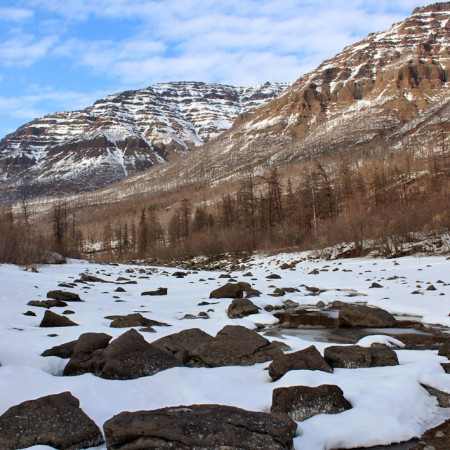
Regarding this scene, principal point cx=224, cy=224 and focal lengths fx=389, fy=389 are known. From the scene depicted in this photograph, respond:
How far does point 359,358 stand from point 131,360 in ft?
11.8

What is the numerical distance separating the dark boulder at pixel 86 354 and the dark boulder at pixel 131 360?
22cm

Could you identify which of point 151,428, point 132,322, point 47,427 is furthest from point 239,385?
point 132,322

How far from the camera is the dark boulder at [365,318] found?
10469 millimetres

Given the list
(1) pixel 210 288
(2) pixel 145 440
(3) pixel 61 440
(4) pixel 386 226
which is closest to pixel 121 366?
(3) pixel 61 440

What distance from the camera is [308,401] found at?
4523 millimetres

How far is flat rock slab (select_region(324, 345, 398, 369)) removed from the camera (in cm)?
620

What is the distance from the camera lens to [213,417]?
3.73 meters

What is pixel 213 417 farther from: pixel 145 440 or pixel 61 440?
pixel 61 440

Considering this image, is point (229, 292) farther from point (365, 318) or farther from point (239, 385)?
point (239, 385)

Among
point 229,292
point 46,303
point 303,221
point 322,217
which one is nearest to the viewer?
point 46,303

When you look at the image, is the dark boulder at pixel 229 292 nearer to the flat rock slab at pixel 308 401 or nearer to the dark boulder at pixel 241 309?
the dark boulder at pixel 241 309

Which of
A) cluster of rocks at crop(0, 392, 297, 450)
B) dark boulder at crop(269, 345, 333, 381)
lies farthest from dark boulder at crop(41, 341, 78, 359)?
dark boulder at crop(269, 345, 333, 381)

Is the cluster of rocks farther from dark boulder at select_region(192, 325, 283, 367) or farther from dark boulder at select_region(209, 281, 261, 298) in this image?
dark boulder at select_region(209, 281, 261, 298)

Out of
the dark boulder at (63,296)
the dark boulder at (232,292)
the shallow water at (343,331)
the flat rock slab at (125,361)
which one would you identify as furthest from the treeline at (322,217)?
the flat rock slab at (125,361)
